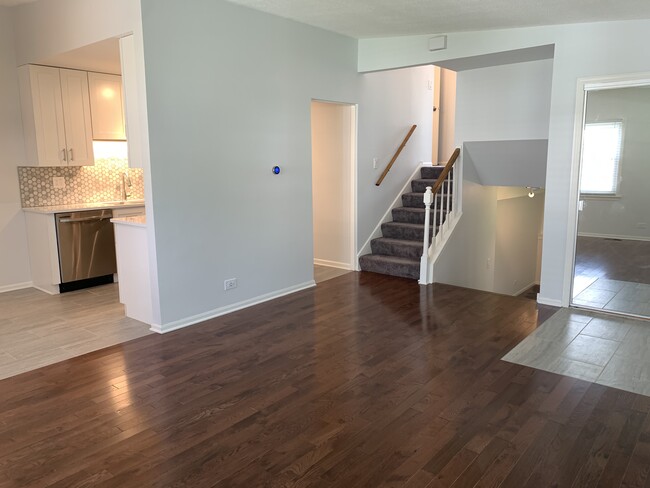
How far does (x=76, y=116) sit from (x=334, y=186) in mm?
3201

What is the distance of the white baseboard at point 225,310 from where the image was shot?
4.30 metres

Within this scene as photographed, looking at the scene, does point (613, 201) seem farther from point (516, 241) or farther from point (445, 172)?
point (516, 241)

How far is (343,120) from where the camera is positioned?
20.8 feet

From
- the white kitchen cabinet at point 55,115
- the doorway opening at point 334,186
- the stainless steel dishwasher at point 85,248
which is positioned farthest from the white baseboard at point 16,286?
the doorway opening at point 334,186

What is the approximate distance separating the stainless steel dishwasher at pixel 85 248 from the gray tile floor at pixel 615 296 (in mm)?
5082

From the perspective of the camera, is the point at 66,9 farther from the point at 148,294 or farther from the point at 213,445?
the point at 213,445

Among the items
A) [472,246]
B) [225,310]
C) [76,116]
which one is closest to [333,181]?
[472,246]

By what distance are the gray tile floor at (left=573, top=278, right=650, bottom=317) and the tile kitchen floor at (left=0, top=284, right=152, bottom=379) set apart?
163 inches

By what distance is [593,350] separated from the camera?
3801mm

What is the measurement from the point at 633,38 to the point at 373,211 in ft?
→ 11.3

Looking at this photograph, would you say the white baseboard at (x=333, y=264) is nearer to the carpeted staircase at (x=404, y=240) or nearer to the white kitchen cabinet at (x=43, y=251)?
the carpeted staircase at (x=404, y=240)

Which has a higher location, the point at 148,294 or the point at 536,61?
the point at 536,61

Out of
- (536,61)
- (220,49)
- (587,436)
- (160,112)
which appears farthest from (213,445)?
(536,61)

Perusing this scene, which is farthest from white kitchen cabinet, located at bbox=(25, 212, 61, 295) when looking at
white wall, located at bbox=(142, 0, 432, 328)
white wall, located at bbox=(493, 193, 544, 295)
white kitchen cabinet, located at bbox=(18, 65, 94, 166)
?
white wall, located at bbox=(493, 193, 544, 295)
